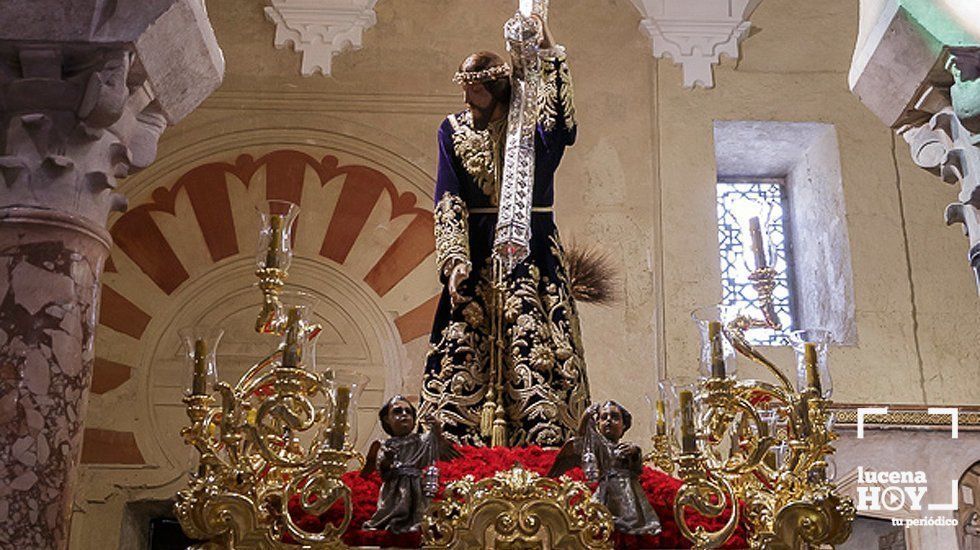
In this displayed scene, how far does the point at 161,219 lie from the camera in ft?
24.0

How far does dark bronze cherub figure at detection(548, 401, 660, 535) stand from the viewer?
316 centimetres

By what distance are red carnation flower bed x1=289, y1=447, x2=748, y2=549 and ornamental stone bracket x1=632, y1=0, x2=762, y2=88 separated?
4.60 meters

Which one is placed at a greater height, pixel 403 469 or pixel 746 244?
pixel 746 244

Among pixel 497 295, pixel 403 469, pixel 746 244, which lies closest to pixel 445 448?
pixel 403 469

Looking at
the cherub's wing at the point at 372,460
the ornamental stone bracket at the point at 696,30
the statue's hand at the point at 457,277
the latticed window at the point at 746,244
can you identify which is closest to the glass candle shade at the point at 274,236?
the cherub's wing at the point at 372,460

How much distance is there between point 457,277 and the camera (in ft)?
14.1

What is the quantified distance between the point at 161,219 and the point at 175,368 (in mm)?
892

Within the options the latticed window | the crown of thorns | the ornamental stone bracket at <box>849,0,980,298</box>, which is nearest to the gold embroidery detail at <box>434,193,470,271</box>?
the crown of thorns

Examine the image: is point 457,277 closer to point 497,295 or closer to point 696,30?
point 497,295

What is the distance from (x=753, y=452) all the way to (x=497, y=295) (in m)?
1.35

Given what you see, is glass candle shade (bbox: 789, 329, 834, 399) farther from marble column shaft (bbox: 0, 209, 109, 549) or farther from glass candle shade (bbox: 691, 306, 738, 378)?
marble column shaft (bbox: 0, 209, 109, 549)

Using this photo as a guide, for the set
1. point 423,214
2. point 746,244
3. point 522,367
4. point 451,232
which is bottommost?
point 522,367

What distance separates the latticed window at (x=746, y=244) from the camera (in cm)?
761

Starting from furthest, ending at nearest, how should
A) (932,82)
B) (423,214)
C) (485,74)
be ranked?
(423,214)
(485,74)
(932,82)
